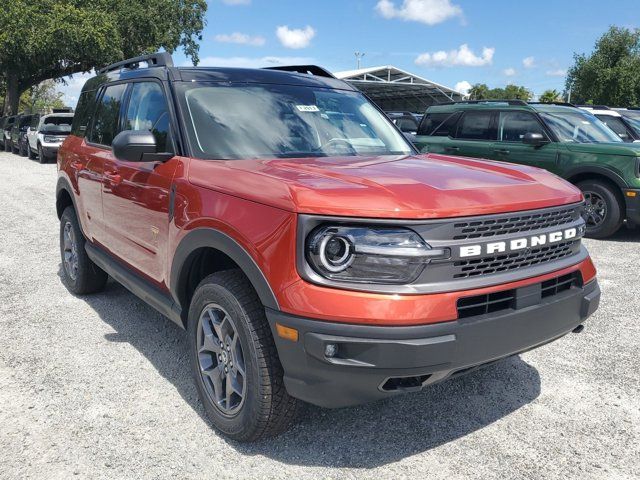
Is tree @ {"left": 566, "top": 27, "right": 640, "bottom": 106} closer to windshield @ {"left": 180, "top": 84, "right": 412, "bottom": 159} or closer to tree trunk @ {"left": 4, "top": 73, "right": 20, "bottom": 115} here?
tree trunk @ {"left": 4, "top": 73, "right": 20, "bottom": 115}

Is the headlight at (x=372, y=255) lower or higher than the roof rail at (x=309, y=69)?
lower

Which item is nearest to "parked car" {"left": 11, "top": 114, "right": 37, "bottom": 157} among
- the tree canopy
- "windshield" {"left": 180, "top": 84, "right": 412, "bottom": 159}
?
"windshield" {"left": 180, "top": 84, "right": 412, "bottom": 159}

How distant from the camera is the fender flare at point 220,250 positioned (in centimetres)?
251

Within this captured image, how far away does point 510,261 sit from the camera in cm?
260

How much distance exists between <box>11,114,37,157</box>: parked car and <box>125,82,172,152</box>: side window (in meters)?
21.7

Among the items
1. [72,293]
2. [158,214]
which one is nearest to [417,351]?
[158,214]

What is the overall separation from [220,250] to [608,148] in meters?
6.92

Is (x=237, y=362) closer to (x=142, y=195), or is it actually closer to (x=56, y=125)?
(x=142, y=195)

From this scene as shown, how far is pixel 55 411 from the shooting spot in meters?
3.21

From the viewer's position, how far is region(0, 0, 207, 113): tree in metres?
25.0

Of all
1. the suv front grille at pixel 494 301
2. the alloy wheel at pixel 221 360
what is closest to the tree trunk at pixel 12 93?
the alloy wheel at pixel 221 360

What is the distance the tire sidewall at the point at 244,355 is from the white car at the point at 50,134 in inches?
737

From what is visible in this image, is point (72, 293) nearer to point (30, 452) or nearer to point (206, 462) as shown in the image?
point (30, 452)

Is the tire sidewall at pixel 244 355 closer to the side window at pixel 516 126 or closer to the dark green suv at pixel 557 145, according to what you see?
the dark green suv at pixel 557 145
